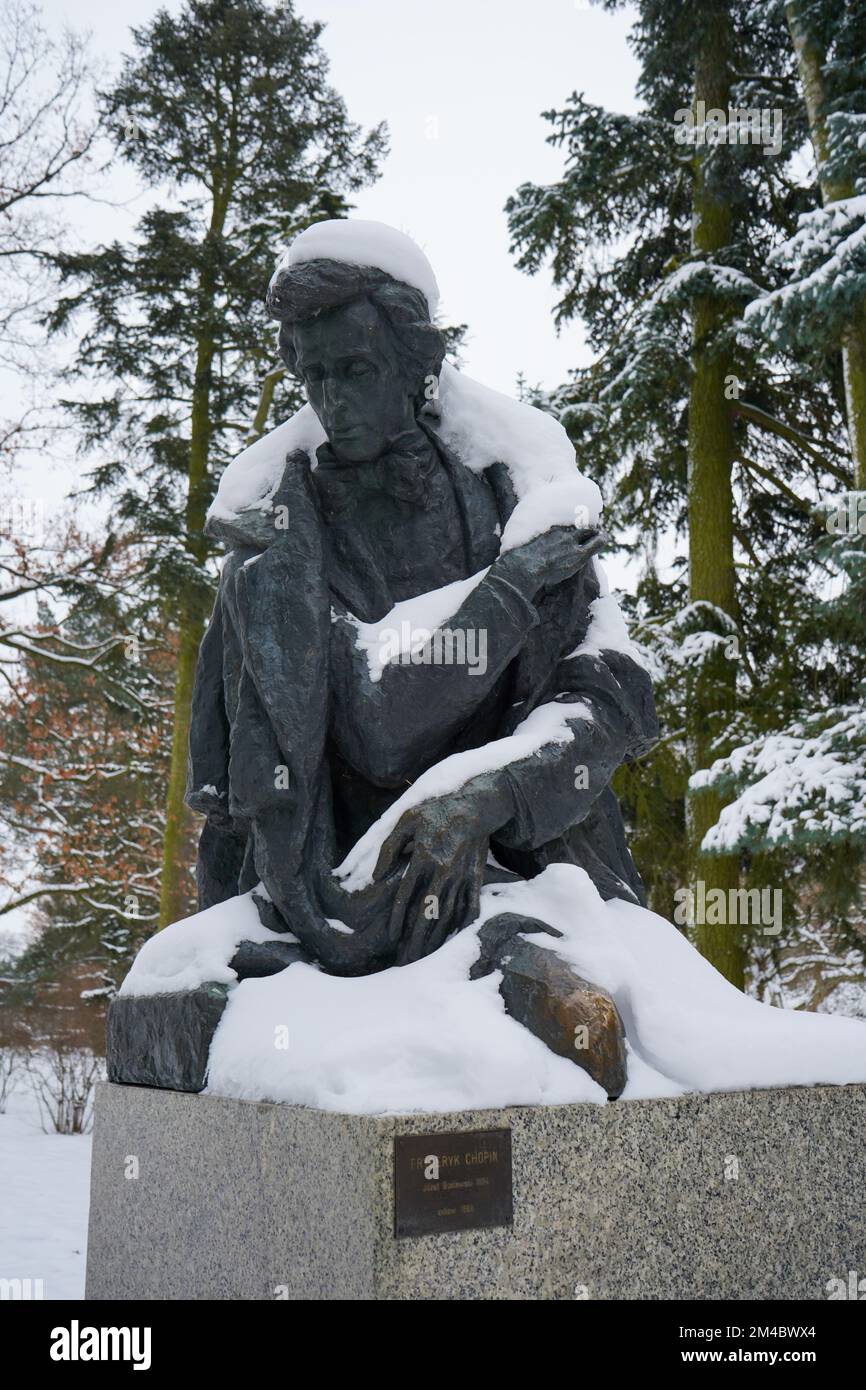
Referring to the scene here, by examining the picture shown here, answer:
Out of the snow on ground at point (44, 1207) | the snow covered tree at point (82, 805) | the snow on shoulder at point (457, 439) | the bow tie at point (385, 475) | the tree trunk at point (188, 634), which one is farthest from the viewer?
the snow covered tree at point (82, 805)

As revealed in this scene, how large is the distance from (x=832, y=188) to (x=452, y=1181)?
28.3 feet

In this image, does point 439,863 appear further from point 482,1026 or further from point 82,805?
point 82,805

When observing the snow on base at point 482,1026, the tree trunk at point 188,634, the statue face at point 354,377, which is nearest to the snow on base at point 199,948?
the snow on base at point 482,1026

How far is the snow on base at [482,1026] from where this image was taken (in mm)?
2543

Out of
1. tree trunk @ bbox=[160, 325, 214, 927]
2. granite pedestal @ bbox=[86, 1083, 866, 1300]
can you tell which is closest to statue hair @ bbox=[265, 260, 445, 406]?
granite pedestal @ bbox=[86, 1083, 866, 1300]

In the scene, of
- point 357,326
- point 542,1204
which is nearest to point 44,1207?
point 542,1204

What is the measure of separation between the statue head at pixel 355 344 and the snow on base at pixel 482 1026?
120 cm

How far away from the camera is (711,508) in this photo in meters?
11.0

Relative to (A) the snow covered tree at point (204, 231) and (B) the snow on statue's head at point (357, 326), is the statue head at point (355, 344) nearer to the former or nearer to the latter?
(B) the snow on statue's head at point (357, 326)

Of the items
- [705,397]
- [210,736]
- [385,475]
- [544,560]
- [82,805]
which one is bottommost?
[210,736]

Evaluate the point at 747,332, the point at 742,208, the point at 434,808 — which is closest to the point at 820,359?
the point at 747,332

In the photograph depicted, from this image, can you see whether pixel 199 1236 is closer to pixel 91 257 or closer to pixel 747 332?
pixel 747 332

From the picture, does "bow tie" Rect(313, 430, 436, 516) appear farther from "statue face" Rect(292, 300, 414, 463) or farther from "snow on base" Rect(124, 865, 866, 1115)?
"snow on base" Rect(124, 865, 866, 1115)
